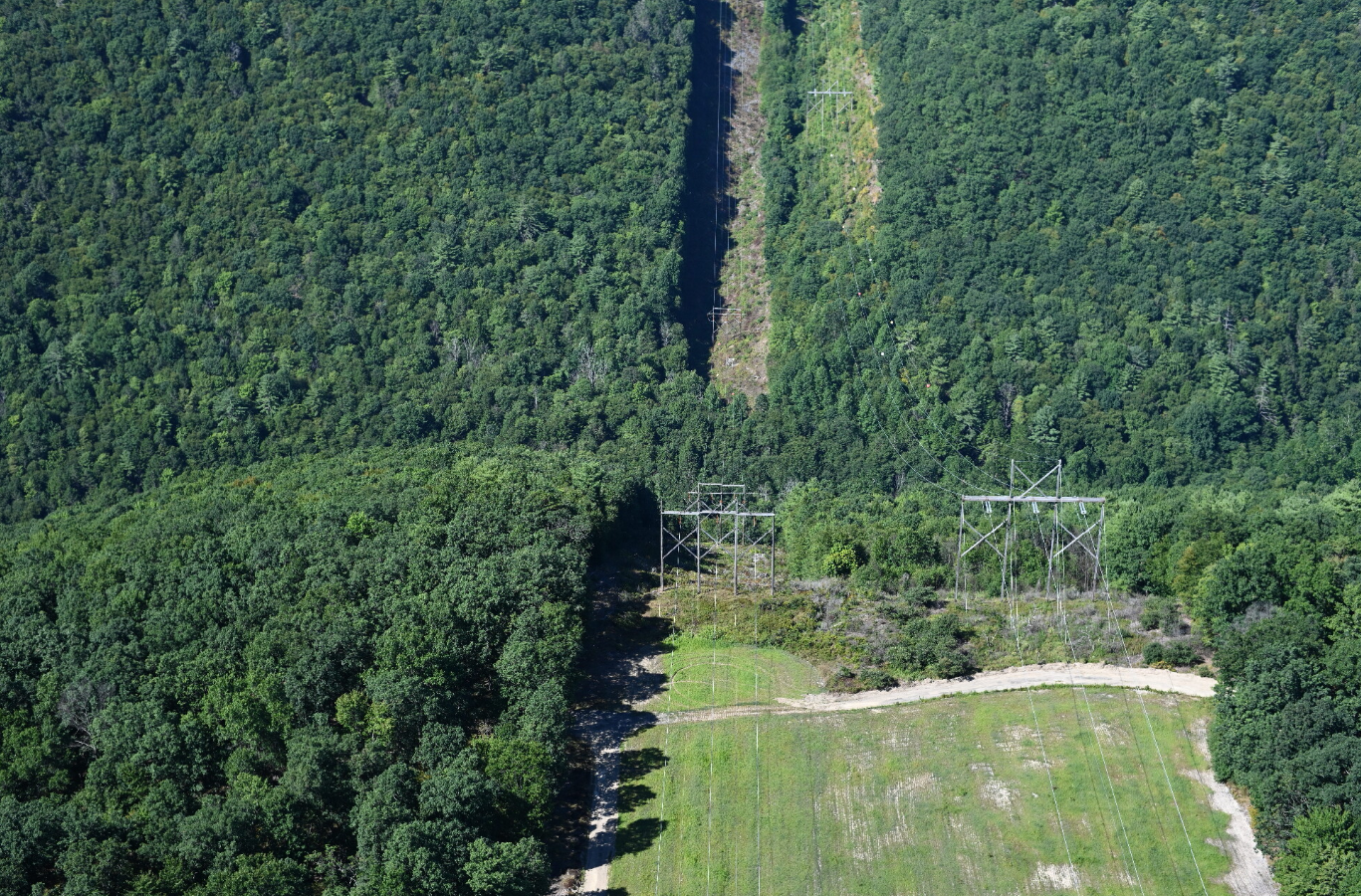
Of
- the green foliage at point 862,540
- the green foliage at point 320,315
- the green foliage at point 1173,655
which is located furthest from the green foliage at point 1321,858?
the green foliage at point 320,315

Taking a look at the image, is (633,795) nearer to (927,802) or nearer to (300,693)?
(927,802)

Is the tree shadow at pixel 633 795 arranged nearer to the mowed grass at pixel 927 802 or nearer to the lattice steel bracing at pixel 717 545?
the mowed grass at pixel 927 802

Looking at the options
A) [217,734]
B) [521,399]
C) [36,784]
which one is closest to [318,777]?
[217,734]

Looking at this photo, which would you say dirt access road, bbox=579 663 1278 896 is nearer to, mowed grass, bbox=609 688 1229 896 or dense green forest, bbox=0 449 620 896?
mowed grass, bbox=609 688 1229 896

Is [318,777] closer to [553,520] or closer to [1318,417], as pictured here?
[553,520]

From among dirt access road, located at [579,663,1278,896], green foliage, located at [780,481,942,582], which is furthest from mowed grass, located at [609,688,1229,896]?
green foliage, located at [780,481,942,582]

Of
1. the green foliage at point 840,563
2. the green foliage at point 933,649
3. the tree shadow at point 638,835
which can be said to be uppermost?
the green foliage at point 840,563

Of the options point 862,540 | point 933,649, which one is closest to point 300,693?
point 933,649
